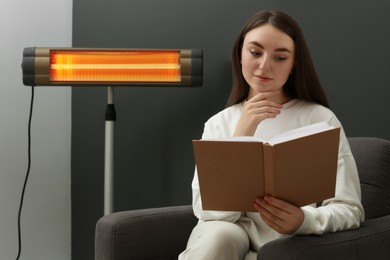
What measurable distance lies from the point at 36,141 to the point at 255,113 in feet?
5.45

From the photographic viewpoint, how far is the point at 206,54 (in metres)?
3.03

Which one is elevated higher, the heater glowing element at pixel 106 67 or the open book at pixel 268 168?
the heater glowing element at pixel 106 67

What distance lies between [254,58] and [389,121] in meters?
1.10

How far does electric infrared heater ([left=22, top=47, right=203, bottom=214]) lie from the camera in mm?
2668

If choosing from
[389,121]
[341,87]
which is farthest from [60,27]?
[389,121]

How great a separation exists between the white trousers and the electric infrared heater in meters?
Result: 1.03

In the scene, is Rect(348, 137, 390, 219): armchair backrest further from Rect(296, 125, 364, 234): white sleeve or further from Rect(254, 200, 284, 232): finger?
Rect(254, 200, 284, 232): finger

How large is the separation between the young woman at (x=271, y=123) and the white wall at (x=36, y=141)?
136 centimetres

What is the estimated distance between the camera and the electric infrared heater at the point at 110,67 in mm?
2668

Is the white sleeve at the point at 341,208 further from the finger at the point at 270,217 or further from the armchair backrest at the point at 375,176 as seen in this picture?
the armchair backrest at the point at 375,176

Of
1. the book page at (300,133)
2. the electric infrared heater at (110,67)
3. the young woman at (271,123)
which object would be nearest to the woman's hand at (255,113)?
the young woman at (271,123)

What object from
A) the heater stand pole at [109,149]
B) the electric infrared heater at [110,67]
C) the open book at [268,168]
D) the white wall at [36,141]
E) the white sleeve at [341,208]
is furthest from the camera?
the white wall at [36,141]

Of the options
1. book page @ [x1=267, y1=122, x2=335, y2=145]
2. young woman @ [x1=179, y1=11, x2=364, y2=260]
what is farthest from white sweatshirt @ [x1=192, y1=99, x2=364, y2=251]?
book page @ [x1=267, y1=122, x2=335, y2=145]

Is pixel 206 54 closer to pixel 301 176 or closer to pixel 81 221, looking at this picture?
pixel 81 221
